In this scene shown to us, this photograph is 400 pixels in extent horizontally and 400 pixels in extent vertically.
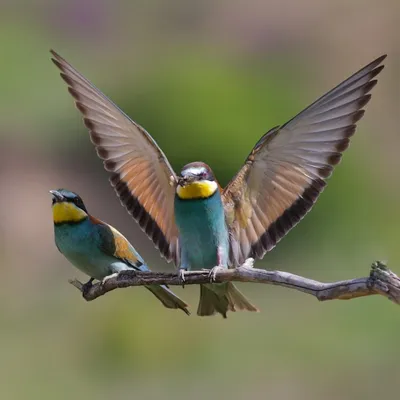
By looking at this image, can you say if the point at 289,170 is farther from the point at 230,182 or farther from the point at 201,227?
the point at 201,227

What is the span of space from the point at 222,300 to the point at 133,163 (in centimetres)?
47

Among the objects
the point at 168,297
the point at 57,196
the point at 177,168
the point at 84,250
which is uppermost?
the point at 57,196

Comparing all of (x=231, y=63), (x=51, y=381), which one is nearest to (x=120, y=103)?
(x=231, y=63)

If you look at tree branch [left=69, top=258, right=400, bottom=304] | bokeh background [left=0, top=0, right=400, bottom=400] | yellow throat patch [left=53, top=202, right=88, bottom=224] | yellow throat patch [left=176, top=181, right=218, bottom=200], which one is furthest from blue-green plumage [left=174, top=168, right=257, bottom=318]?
bokeh background [left=0, top=0, right=400, bottom=400]

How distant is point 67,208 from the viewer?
3.86 metres

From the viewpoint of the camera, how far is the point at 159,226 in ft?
12.0

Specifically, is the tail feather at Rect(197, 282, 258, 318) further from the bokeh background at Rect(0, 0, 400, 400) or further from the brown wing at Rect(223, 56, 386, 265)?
the bokeh background at Rect(0, 0, 400, 400)

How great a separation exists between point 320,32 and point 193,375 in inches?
197

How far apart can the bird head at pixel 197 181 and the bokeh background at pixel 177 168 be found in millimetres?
2523

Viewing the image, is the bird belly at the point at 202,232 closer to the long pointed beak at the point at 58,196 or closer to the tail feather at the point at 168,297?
the tail feather at the point at 168,297

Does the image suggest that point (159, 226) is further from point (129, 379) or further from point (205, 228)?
point (129, 379)

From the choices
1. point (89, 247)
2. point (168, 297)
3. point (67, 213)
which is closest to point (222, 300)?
point (168, 297)

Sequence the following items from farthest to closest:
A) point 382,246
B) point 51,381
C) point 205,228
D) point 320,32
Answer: point 320,32 → point 382,246 → point 51,381 → point 205,228

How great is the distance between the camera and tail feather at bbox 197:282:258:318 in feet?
12.1
